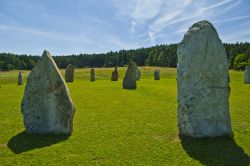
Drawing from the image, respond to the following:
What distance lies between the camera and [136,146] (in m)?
12.3

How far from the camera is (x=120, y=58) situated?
18000 centimetres

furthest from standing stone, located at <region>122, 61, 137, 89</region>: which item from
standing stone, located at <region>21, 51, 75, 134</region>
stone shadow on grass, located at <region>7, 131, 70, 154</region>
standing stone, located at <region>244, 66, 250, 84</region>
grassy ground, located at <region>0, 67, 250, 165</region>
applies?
stone shadow on grass, located at <region>7, 131, 70, 154</region>

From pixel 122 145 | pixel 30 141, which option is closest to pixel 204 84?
pixel 122 145

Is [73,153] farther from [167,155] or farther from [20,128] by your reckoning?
[20,128]

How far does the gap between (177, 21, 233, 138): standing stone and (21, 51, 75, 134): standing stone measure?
16.7ft

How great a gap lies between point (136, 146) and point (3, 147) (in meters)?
5.18

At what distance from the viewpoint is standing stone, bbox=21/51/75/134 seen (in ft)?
44.7

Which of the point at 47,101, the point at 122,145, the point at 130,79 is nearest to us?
the point at 122,145

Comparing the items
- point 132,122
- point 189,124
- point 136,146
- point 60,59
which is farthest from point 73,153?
point 60,59

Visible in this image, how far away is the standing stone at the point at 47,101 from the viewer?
13.6m

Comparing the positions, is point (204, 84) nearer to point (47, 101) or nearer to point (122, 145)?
point (122, 145)

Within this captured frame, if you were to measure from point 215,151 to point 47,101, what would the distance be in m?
7.24

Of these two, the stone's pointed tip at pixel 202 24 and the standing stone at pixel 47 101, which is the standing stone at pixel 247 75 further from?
the standing stone at pixel 47 101

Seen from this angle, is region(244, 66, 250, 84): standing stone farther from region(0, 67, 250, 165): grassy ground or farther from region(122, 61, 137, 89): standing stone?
region(0, 67, 250, 165): grassy ground
